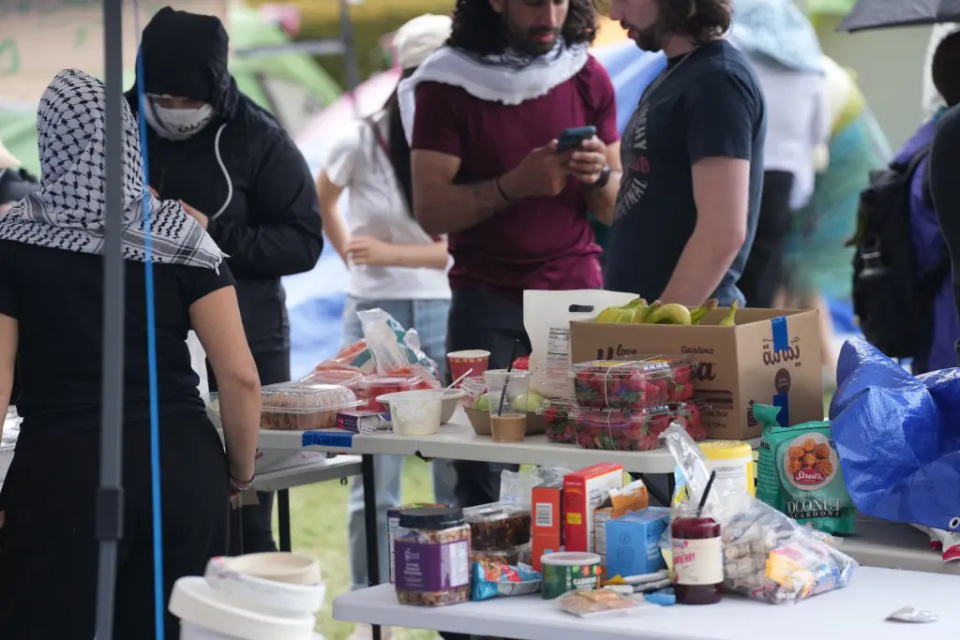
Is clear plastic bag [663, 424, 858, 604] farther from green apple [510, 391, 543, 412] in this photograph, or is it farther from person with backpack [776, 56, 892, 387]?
person with backpack [776, 56, 892, 387]

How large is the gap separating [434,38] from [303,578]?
10.1 ft

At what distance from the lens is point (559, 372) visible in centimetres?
300

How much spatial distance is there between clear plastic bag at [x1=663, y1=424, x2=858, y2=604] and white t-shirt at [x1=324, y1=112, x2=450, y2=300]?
2448mm

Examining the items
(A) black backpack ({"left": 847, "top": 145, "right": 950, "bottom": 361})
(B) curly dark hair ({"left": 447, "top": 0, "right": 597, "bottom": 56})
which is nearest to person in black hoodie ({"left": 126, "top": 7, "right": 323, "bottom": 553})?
(B) curly dark hair ({"left": 447, "top": 0, "right": 597, "bottom": 56})

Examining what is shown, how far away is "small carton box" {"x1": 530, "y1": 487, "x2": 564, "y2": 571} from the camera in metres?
2.25

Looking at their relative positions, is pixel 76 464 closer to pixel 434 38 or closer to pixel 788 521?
pixel 788 521

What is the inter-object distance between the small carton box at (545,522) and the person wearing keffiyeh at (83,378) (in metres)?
0.71

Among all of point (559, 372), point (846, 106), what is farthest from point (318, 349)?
point (559, 372)

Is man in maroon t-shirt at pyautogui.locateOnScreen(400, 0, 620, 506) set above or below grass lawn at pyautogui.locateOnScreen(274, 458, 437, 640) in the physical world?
above

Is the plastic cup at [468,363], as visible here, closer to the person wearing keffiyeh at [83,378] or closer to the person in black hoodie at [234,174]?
the person in black hoodie at [234,174]

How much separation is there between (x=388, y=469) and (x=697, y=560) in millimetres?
2568

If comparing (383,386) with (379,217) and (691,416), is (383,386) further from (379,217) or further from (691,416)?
(379,217)

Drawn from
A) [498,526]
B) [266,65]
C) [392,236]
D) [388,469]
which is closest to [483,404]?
[498,526]

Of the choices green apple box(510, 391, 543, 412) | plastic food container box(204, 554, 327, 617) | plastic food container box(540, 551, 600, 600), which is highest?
green apple box(510, 391, 543, 412)
